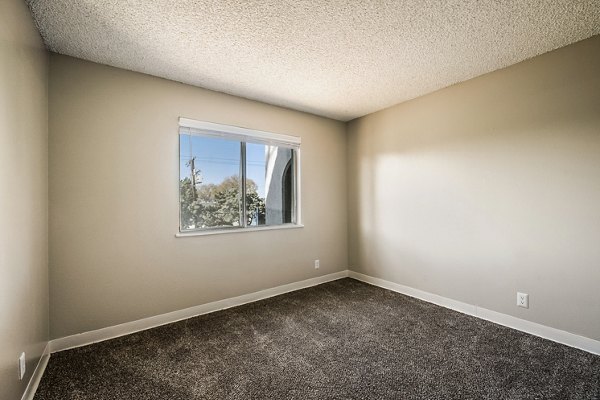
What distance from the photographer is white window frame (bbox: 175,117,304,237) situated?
283cm

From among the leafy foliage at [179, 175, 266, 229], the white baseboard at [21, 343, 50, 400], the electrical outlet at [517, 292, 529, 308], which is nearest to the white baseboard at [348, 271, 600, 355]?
the electrical outlet at [517, 292, 529, 308]

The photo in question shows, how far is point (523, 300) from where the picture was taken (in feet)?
7.97

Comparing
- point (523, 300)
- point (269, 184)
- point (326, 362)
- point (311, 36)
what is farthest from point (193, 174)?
point (523, 300)

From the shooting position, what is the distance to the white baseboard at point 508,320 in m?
2.12

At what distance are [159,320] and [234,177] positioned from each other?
5.45ft

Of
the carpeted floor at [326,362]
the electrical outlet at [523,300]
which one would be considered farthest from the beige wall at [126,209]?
the electrical outlet at [523,300]

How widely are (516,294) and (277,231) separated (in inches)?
99.8

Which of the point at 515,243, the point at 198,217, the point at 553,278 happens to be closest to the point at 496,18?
the point at 515,243

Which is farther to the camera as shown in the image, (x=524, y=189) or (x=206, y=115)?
(x=206, y=115)

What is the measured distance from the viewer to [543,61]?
2.32 m

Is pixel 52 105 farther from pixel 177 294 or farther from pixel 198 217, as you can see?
pixel 177 294

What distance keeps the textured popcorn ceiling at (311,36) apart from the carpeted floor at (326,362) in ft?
7.96

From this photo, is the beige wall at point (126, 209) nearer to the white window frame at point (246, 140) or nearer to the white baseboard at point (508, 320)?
the white window frame at point (246, 140)

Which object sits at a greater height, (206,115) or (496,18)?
(496,18)
